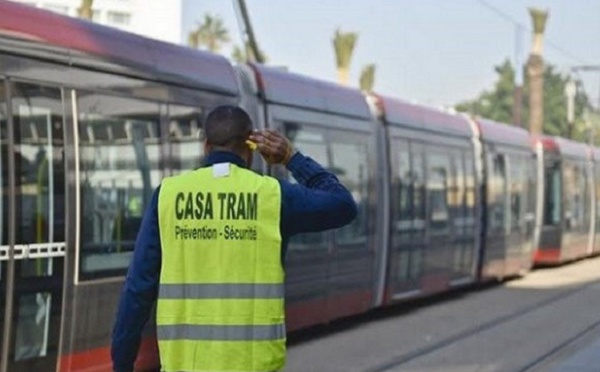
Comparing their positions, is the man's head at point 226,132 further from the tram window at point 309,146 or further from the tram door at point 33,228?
the tram window at point 309,146

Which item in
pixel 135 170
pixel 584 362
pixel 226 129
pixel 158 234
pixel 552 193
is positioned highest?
pixel 552 193

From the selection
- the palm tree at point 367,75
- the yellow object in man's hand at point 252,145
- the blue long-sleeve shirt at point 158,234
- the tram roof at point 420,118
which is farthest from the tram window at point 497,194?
the palm tree at point 367,75

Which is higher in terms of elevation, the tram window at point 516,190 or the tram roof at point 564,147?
the tram roof at point 564,147

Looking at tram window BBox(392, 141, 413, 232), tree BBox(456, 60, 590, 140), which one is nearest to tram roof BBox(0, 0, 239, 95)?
tram window BBox(392, 141, 413, 232)

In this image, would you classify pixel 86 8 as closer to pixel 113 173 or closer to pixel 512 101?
pixel 113 173

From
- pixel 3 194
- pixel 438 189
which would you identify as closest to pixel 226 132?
Answer: pixel 3 194

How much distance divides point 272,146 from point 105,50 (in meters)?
5.83

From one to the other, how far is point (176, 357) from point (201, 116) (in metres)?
7.80

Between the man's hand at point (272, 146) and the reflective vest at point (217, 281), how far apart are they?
0.54 feet

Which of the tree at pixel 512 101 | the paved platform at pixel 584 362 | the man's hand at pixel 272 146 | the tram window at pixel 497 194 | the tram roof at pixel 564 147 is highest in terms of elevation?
the tree at pixel 512 101

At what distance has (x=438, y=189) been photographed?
21875mm

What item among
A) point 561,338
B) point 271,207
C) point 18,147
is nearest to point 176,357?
point 271,207

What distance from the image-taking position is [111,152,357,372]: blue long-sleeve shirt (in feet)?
16.8

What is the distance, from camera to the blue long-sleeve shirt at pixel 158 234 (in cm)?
→ 512
